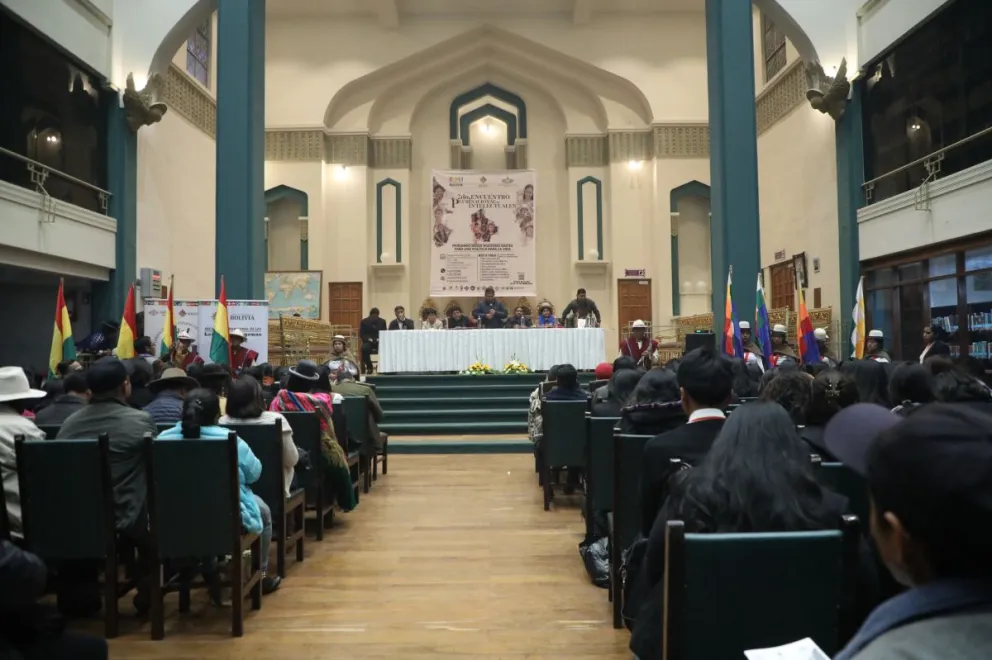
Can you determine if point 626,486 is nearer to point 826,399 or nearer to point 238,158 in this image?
point 826,399

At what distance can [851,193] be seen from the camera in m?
10.7

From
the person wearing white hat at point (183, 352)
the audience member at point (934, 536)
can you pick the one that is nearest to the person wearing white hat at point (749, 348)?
the person wearing white hat at point (183, 352)

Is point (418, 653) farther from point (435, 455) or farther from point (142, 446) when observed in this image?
point (435, 455)

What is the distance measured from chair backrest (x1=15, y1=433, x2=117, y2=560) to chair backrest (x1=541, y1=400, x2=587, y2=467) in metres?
2.99

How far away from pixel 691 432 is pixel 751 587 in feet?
2.52

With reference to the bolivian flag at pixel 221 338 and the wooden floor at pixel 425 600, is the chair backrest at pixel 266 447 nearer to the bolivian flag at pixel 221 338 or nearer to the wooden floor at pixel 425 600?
the wooden floor at pixel 425 600

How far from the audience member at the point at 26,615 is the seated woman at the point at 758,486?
1.34 metres

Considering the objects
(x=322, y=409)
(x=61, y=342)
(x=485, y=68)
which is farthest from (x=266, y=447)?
(x=485, y=68)

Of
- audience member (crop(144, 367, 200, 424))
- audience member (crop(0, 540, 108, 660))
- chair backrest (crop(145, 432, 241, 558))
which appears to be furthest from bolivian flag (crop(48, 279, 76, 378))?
audience member (crop(0, 540, 108, 660))

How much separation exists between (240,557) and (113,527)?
0.53 m

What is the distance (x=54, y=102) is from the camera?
9305 millimetres

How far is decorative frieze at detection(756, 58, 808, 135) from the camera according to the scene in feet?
40.6

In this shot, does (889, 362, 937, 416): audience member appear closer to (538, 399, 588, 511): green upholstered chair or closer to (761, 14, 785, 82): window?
(538, 399, 588, 511): green upholstered chair

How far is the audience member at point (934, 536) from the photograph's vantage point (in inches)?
29.6
